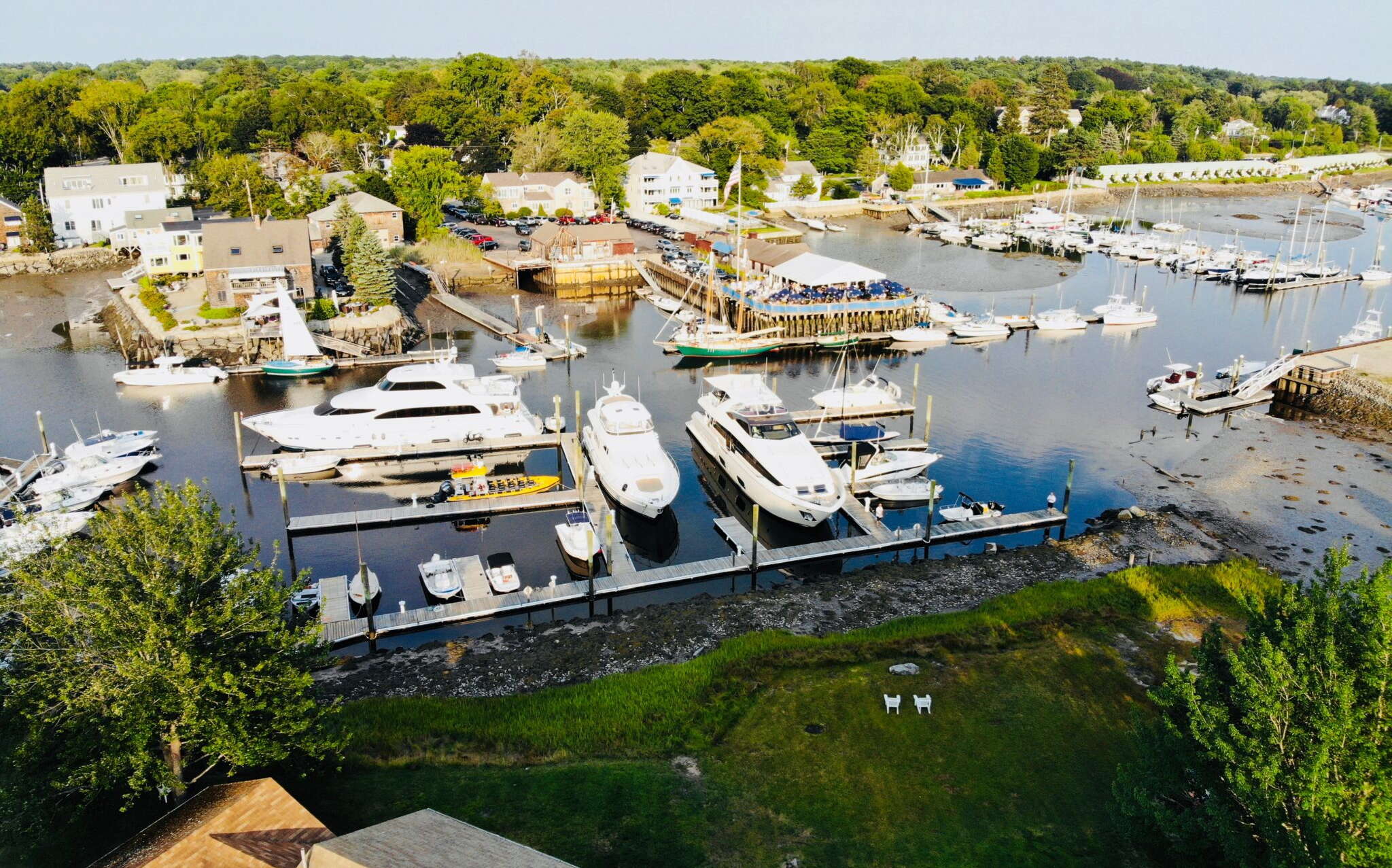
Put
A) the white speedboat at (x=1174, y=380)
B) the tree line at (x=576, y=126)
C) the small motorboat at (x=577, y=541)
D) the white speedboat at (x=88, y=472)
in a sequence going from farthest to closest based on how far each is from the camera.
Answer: the tree line at (x=576, y=126) → the white speedboat at (x=1174, y=380) → the white speedboat at (x=88, y=472) → the small motorboat at (x=577, y=541)

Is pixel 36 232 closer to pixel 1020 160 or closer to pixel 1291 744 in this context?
pixel 1291 744

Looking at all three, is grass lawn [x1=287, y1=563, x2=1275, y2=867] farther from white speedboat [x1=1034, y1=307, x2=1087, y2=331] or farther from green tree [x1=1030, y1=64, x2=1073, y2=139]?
green tree [x1=1030, y1=64, x2=1073, y2=139]

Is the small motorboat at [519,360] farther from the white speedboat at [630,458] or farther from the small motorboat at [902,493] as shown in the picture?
the small motorboat at [902,493]

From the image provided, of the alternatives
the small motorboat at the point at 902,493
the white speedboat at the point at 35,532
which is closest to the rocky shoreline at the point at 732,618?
the small motorboat at the point at 902,493

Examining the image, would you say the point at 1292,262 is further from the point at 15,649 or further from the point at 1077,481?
the point at 15,649

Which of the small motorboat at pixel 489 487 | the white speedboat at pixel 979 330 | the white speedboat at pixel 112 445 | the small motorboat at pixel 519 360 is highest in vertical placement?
the white speedboat at pixel 979 330
